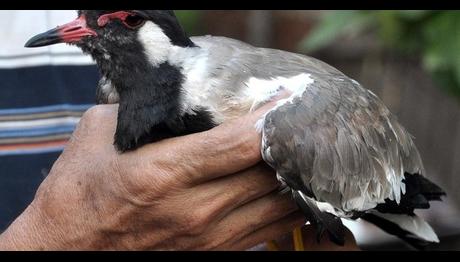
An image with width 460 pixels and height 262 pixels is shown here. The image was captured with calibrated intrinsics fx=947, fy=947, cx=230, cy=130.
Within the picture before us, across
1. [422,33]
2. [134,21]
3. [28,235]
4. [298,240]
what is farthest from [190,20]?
[28,235]

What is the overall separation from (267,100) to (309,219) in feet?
1.30

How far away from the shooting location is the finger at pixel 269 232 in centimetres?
303

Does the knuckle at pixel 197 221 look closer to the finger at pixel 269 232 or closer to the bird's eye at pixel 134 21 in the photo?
the finger at pixel 269 232

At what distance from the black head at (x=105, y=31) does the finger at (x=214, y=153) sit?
0.40 m

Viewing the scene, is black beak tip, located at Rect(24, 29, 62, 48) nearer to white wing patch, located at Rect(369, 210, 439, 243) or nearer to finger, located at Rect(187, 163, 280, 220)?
finger, located at Rect(187, 163, 280, 220)

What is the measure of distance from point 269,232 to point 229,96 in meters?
0.46

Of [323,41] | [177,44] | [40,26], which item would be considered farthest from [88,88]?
[323,41]

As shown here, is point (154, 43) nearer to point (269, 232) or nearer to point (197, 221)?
point (197, 221)

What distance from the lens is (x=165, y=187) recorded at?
111 inches

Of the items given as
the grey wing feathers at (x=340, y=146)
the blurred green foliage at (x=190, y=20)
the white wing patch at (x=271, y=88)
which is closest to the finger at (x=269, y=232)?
→ the grey wing feathers at (x=340, y=146)

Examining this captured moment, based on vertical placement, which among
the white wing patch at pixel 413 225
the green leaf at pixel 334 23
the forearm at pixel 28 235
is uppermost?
the forearm at pixel 28 235

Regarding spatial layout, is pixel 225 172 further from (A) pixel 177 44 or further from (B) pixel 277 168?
(A) pixel 177 44

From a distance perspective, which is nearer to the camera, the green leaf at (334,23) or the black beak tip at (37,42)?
the black beak tip at (37,42)

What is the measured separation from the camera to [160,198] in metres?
2.86
